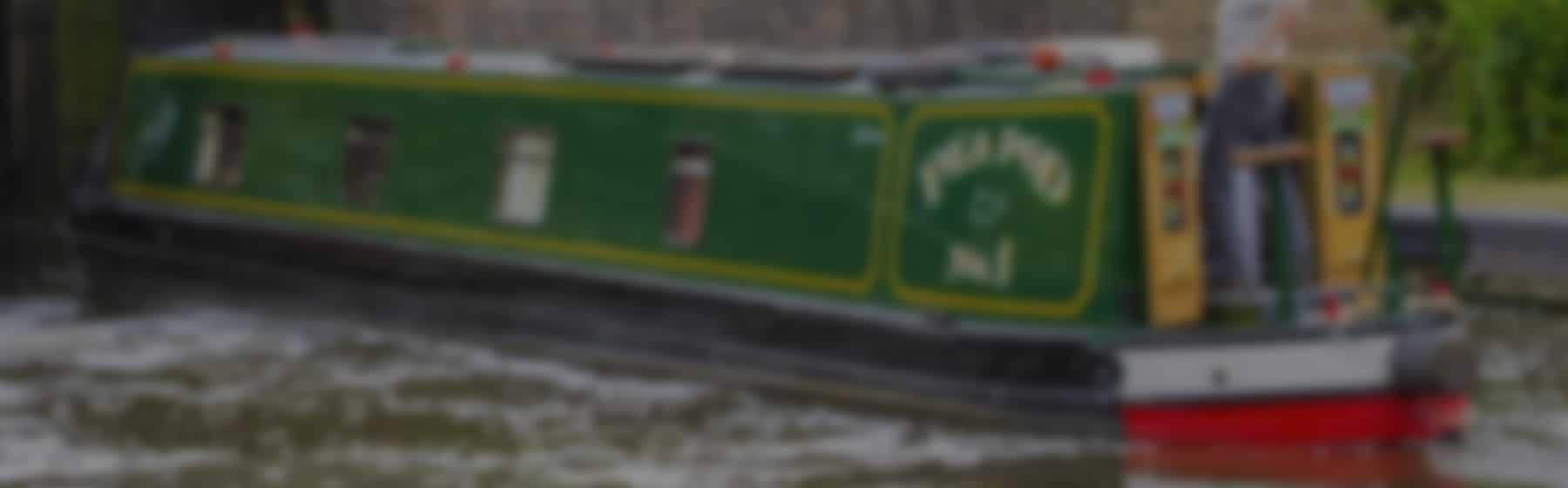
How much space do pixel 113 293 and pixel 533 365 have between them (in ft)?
12.4

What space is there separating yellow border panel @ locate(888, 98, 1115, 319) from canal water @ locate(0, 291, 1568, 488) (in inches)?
17.5

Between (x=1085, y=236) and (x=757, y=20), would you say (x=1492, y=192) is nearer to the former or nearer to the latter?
(x=757, y=20)

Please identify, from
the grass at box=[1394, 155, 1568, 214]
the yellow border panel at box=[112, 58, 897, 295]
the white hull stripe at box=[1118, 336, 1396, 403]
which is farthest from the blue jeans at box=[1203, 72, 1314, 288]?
the grass at box=[1394, 155, 1568, 214]

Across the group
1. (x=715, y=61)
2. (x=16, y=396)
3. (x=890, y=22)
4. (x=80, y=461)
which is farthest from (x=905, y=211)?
(x=890, y=22)

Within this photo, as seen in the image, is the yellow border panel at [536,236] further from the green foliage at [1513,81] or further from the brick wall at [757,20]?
the green foliage at [1513,81]

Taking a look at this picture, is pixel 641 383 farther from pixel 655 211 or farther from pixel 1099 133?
pixel 1099 133

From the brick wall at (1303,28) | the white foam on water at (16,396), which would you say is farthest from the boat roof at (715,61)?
the brick wall at (1303,28)

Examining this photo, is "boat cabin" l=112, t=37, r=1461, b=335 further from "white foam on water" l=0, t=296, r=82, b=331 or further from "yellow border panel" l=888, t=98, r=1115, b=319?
"white foam on water" l=0, t=296, r=82, b=331

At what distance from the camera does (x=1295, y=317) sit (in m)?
11.0

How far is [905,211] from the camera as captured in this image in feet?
40.1

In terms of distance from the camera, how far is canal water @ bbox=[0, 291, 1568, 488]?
1070cm

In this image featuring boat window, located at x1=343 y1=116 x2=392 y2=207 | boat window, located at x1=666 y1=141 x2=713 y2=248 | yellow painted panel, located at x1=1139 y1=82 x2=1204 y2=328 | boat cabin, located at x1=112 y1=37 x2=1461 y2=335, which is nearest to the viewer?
yellow painted panel, located at x1=1139 y1=82 x2=1204 y2=328

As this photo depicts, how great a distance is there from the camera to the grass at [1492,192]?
51.5 feet

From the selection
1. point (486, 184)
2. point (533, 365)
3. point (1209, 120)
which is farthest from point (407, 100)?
A: point (1209, 120)
